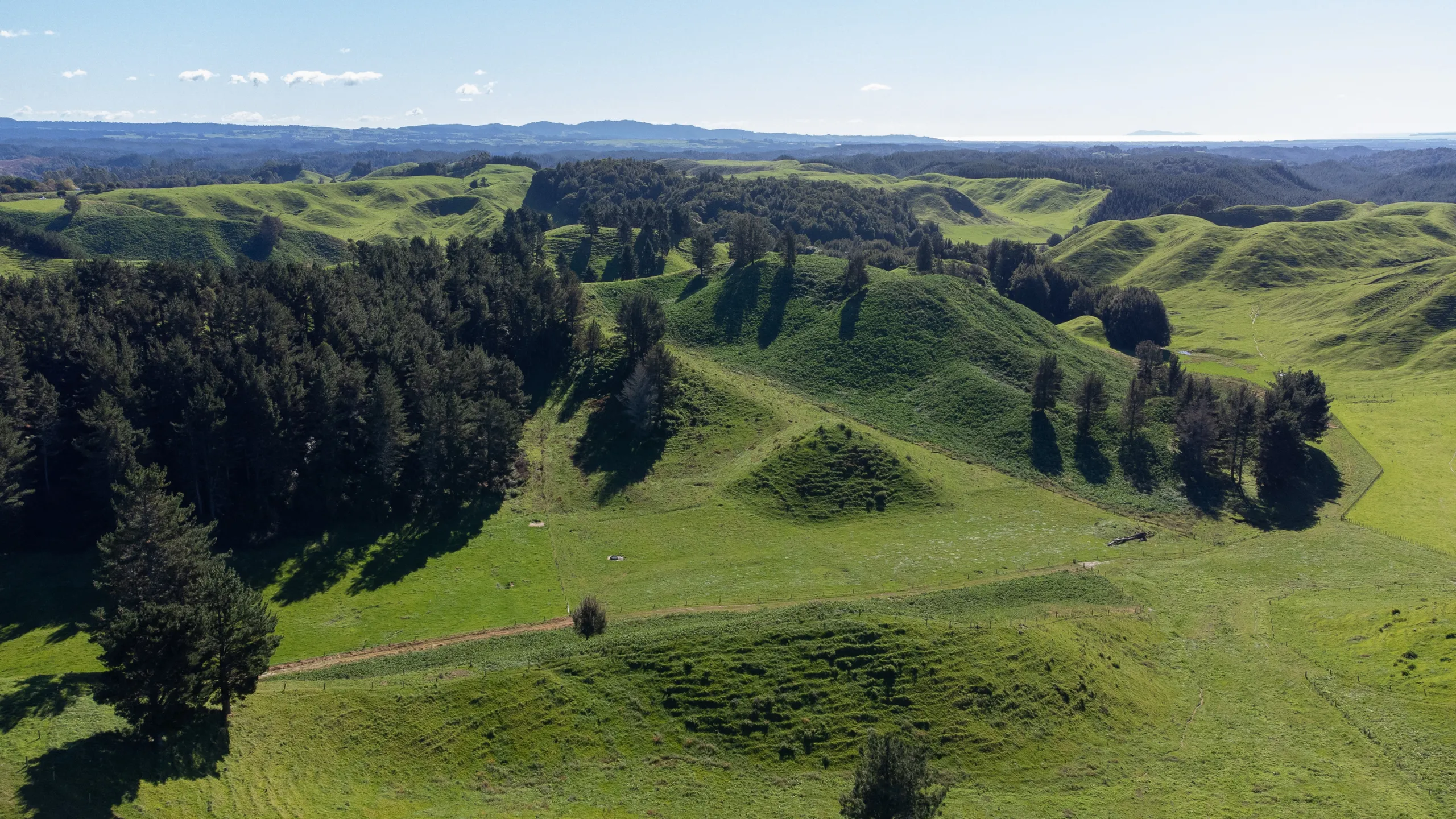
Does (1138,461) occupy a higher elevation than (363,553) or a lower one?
higher

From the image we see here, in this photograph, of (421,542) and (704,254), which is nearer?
(421,542)

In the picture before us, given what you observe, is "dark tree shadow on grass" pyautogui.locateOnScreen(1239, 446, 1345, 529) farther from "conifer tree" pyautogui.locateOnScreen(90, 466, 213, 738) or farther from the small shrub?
"conifer tree" pyautogui.locateOnScreen(90, 466, 213, 738)

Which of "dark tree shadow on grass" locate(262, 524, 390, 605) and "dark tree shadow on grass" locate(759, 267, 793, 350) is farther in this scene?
"dark tree shadow on grass" locate(759, 267, 793, 350)

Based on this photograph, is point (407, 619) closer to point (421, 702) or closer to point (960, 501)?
point (421, 702)

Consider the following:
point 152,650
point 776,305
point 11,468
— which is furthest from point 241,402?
point 776,305

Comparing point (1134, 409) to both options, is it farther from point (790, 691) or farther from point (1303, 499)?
point (790, 691)

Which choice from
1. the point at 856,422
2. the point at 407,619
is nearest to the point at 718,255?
the point at 856,422

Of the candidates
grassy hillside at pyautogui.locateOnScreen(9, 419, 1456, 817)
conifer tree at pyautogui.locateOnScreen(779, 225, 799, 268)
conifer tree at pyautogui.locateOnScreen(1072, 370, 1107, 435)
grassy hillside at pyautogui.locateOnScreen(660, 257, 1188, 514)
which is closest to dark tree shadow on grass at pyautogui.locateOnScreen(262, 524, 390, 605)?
grassy hillside at pyautogui.locateOnScreen(9, 419, 1456, 817)
